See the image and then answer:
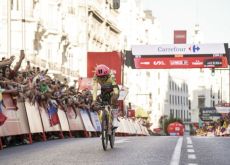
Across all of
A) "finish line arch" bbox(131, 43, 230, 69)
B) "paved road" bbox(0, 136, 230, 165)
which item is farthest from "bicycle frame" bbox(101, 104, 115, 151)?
"finish line arch" bbox(131, 43, 230, 69)

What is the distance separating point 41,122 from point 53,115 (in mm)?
1720

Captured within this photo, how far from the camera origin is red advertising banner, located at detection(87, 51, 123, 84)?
51.2 metres

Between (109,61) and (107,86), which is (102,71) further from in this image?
(109,61)

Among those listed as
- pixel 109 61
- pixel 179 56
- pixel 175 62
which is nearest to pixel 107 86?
pixel 109 61

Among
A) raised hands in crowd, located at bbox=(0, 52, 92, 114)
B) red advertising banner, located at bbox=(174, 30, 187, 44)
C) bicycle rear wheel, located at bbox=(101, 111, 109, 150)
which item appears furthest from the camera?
red advertising banner, located at bbox=(174, 30, 187, 44)

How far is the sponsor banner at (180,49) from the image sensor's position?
54625 mm

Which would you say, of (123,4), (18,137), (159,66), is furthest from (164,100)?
(18,137)

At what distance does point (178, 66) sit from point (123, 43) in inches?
1690

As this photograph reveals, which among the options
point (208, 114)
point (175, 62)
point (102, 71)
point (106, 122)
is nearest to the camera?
point (102, 71)

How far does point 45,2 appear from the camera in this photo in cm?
5459

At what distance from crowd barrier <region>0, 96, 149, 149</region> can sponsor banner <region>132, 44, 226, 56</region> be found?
2543 centimetres

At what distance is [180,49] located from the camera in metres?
56.1

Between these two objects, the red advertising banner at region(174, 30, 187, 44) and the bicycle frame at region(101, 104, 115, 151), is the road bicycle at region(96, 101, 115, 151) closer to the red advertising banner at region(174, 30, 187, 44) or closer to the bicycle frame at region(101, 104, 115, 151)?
the bicycle frame at region(101, 104, 115, 151)

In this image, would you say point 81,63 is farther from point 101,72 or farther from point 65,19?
point 101,72
